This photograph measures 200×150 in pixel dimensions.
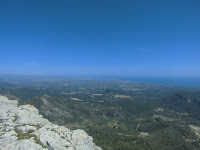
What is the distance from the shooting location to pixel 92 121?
159000 mm

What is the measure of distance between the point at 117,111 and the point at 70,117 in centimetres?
7843

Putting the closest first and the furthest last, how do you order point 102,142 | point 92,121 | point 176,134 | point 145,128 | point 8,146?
point 8,146 < point 102,142 < point 176,134 < point 145,128 < point 92,121

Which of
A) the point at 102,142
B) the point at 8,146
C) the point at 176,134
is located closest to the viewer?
the point at 8,146

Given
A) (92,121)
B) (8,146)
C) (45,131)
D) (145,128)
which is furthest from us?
(92,121)

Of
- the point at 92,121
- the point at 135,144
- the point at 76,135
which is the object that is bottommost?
the point at 92,121

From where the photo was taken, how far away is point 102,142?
86.6 metres

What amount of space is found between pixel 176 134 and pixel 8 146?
134 m

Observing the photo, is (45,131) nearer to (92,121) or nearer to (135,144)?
(135,144)

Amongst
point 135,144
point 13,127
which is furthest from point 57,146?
point 135,144

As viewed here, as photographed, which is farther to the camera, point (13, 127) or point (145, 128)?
point (145, 128)

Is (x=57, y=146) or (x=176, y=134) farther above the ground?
(x=57, y=146)

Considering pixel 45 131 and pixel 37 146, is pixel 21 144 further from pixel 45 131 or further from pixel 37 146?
pixel 45 131

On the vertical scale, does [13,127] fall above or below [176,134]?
above

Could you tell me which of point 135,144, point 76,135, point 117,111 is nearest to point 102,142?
point 135,144
